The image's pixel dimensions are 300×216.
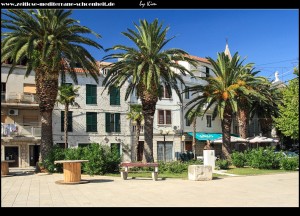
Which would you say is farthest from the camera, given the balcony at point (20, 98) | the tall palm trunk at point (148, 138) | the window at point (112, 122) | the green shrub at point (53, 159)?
the window at point (112, 122)

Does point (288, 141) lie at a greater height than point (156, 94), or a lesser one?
lesser

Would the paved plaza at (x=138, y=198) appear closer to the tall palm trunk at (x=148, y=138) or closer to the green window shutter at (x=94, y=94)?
the tall palm trunk at (x=148, y=138)

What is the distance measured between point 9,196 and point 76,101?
27384 mm

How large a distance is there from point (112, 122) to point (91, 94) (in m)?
3.74

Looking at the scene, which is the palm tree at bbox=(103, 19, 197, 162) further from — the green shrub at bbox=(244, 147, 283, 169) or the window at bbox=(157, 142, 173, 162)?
the window at bbox=(157, 142, 173, 162)

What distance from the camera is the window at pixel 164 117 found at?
44375mm

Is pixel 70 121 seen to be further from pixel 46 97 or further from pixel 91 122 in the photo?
pixel 46 97

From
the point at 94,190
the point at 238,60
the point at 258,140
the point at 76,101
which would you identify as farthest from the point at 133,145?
the point at 94,190

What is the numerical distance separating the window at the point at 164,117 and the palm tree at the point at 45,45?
22.2m

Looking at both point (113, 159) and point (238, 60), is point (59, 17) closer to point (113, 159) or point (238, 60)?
point (113, 159)

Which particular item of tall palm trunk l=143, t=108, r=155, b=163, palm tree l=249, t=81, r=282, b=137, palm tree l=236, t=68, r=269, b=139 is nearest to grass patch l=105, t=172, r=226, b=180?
tall palm trunk l=143, t=108, r=155, b=163

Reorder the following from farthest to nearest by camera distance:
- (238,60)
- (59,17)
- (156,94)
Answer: (238,60) → (156,94) → (59,17)

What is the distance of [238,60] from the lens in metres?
30.8

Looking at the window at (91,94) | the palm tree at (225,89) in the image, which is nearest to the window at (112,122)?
the window at (91,94)
